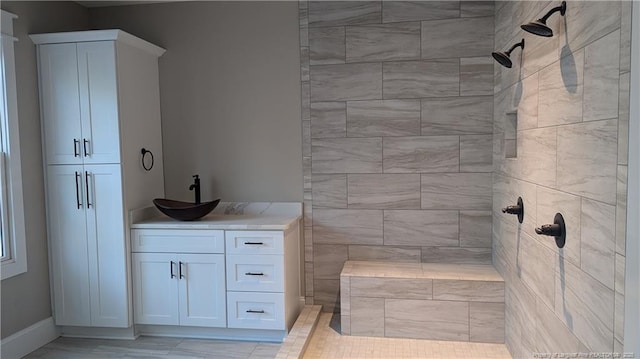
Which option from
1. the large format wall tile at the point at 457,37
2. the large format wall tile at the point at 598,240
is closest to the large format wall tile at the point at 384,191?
the large format wall tile at the point at 457,37

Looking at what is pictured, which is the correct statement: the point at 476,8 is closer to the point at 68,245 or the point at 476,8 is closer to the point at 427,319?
the point at 427,319

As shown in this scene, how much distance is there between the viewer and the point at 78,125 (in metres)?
3.26

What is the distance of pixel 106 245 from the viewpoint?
3285mm

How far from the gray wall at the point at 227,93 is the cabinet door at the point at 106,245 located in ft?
2.10

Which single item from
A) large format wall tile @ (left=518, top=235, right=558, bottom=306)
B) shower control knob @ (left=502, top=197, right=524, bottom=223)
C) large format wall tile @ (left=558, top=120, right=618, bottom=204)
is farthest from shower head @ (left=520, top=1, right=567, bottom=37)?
shower control knob @ (left=502, top=197, right=524, bottom=223)

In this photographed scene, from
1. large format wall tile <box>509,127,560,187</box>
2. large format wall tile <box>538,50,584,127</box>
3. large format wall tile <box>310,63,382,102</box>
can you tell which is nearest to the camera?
large format wall tile <box>538,50,584,127</box>

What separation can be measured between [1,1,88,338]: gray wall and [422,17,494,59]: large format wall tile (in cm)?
279

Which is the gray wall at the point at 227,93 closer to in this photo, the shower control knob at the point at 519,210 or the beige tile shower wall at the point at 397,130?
the beige tile shower wall at the point at 397,130

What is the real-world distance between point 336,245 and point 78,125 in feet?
6.84

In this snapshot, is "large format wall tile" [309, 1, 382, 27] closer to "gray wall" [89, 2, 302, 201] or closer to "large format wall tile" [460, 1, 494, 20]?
"gray wall" [89, 2, 302, 201]

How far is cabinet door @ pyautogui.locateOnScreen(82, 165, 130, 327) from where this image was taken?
3.25 m

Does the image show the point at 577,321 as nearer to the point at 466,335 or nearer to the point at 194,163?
the point at 466,335

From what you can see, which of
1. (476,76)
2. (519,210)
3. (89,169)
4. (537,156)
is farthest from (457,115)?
(89,169)

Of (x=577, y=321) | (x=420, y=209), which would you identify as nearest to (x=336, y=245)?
(x=420, y=209)
